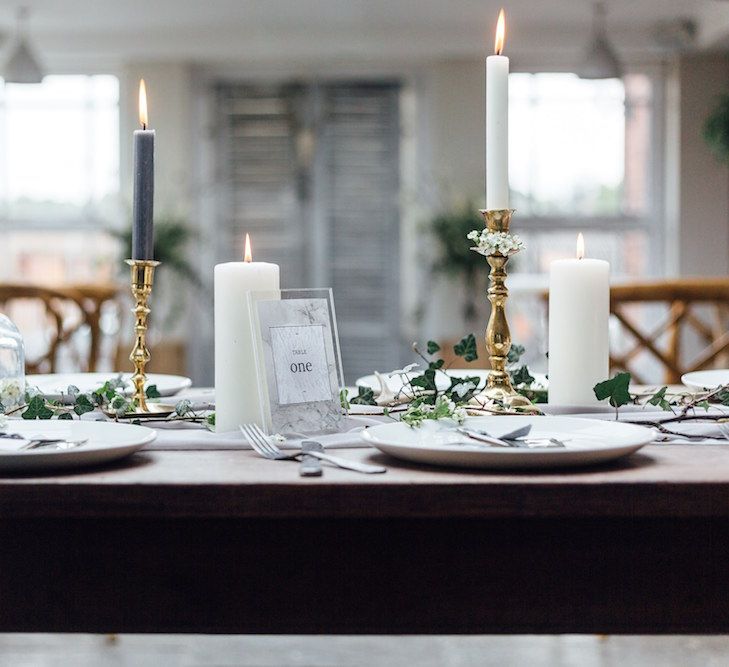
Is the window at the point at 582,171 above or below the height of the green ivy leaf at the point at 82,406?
above

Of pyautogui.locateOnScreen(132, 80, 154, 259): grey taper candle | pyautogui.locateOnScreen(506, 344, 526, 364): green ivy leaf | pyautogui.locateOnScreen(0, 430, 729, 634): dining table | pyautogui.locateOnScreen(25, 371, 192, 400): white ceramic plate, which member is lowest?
pyautogui.locateOnScreen(0, 430, 729, 634): dining table

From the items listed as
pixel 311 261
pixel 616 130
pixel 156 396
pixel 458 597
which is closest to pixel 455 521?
pixel 458 597

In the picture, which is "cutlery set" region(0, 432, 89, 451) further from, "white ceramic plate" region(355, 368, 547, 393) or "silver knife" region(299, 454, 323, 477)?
"white ceramic plate" region(355, 368, 547, 393)

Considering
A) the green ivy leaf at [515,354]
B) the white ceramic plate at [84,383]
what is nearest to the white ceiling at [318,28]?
the white ceramic plate at [84,383]

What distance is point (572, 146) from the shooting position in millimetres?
6406

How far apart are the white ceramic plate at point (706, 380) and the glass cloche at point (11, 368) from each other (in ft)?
3.01

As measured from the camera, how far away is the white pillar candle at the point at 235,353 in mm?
1091

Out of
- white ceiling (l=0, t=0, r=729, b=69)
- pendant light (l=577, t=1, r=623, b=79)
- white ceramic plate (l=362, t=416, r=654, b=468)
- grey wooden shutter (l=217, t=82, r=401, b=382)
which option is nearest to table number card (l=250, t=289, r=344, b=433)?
white ceramic plate (l=362, t=416, r=654, b=468)

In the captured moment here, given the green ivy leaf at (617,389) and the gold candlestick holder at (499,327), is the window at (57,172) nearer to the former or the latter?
the gold candlestick holder at (499,327)

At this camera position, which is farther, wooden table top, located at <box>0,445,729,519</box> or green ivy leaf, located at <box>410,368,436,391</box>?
green ivy leaf, located at <box>410,368,436,391</box>

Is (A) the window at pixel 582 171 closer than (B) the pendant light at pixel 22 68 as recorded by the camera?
No

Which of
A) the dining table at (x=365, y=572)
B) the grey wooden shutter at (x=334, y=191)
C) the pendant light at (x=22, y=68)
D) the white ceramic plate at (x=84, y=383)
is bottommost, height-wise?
the dining table at (x=365, y=572)

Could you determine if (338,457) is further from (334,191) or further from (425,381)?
(334,191)

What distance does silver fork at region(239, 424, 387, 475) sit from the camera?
2.88ft
